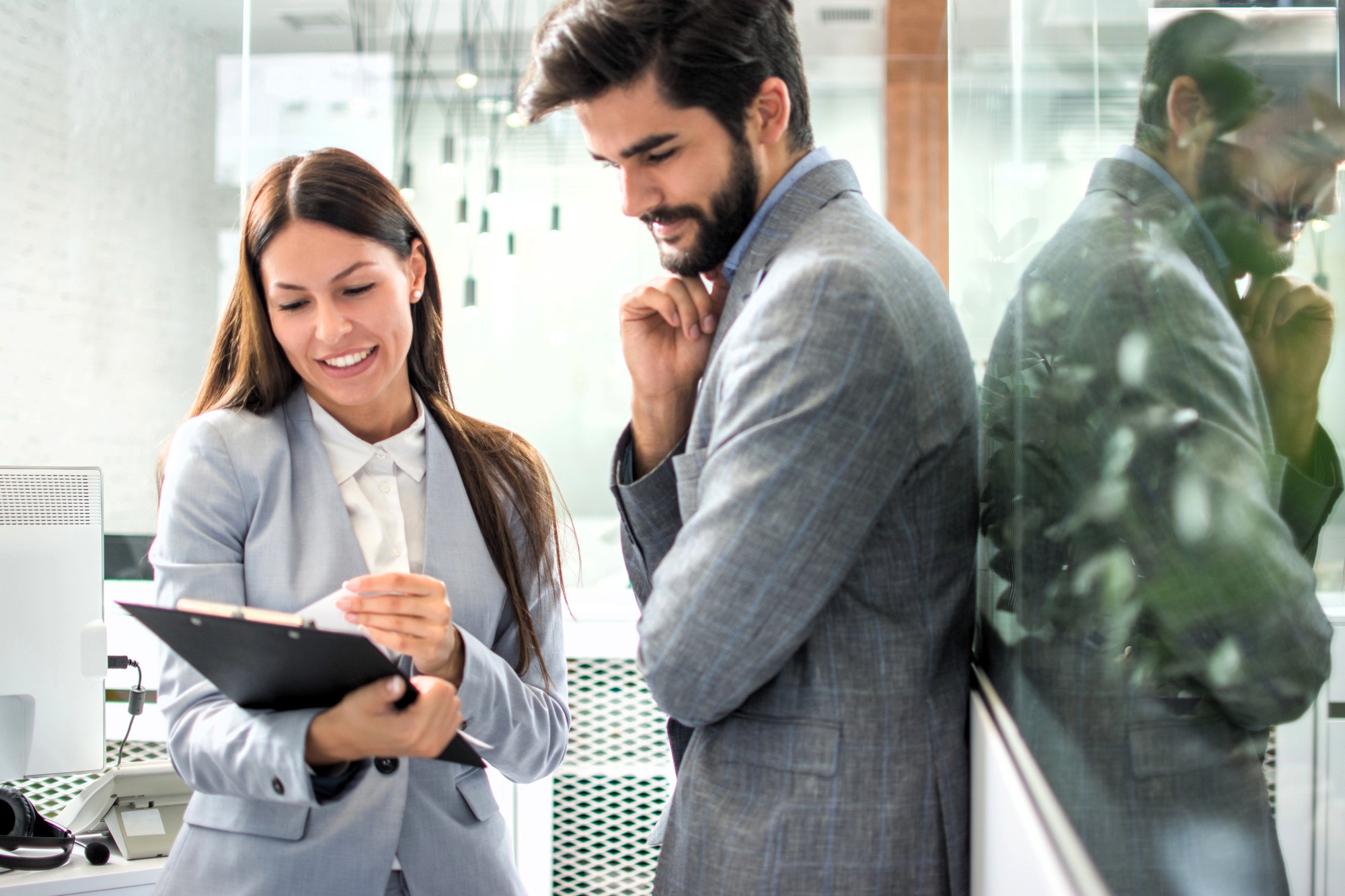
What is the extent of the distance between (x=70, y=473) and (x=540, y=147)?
8.06 feet

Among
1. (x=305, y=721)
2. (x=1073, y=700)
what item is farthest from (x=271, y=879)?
(x=1073, y=700)

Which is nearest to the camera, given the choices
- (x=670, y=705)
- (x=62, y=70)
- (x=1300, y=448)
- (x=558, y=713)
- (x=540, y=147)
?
A: (x=1300, y=448)

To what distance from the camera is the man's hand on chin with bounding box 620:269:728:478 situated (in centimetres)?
125

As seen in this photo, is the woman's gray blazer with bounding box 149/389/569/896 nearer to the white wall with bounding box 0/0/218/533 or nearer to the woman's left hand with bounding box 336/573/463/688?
the woman's left hand with bounding box 336/573/463/688

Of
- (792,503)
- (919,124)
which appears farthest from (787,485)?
(919,124)

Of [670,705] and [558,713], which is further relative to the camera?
[558,713]

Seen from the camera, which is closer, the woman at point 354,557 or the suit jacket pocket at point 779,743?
the suit jacket pocket at point 779,743

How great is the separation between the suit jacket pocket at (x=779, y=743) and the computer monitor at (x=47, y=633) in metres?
1.26

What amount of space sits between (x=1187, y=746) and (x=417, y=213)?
3.72 metres

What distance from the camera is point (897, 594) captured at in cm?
98

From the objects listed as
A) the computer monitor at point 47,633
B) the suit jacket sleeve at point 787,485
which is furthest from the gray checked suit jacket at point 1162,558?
the computer monitor at point 47,633

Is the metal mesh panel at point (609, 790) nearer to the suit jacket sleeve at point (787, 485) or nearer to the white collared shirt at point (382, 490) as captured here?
the white collared shirt at point (382, 490)

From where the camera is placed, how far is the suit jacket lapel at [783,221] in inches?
42.4

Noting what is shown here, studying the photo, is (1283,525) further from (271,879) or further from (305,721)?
(271,879)
